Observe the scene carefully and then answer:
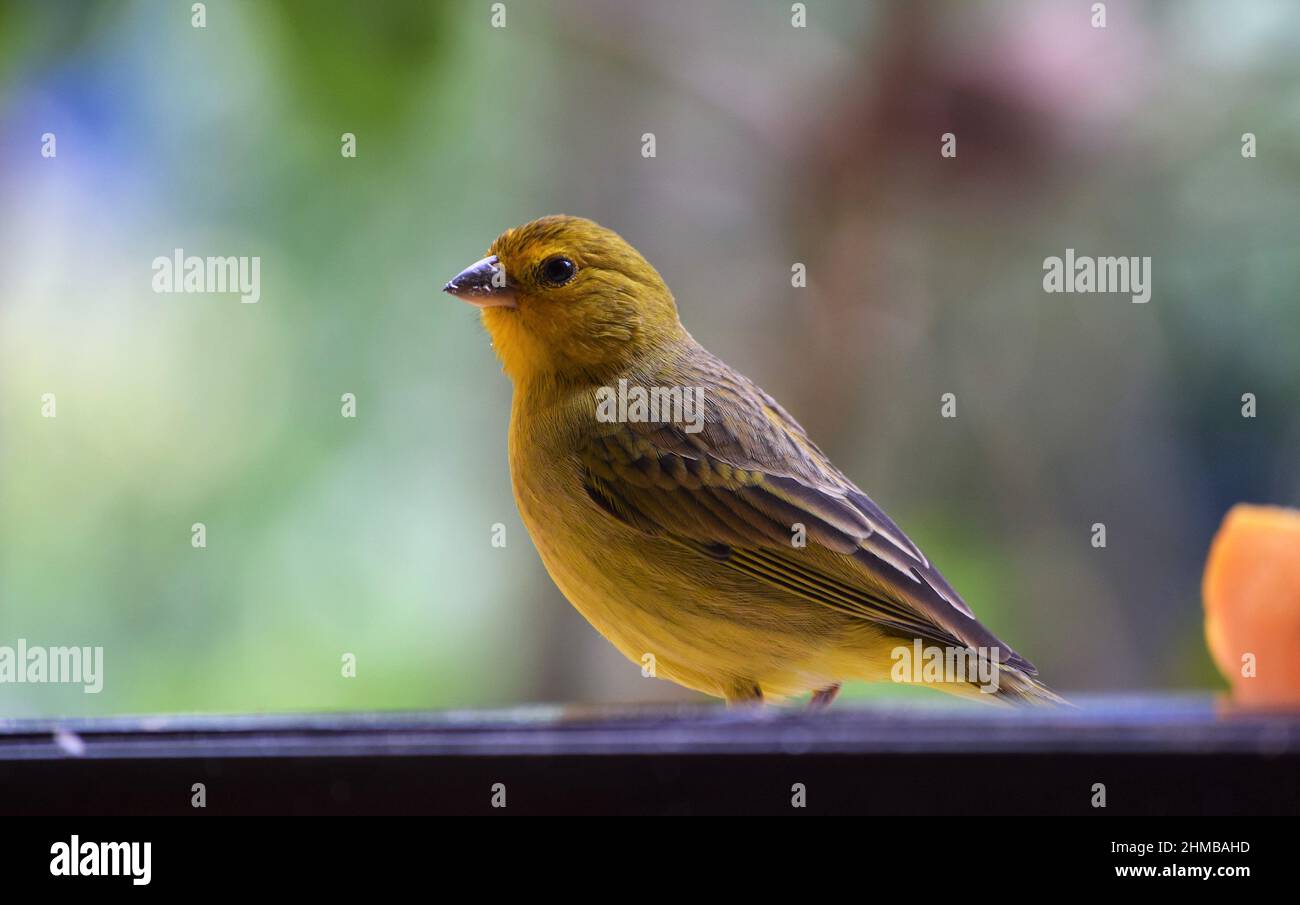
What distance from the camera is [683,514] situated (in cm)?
200

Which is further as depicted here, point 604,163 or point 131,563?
point 604,163

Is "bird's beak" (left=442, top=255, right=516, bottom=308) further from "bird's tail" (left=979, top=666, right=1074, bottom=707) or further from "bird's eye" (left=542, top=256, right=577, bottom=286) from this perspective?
"bird's tail" (left=979, top=666, right=1074, bottom=707)

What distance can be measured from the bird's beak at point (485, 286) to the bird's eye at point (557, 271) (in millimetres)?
59

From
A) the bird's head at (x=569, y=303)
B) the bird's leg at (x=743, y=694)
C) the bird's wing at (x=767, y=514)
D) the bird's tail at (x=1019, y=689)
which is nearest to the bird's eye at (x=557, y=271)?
the bird's head at (x=569, y=303)

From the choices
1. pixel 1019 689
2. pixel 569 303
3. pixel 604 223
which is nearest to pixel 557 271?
pixel 569 303

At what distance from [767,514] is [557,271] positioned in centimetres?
47

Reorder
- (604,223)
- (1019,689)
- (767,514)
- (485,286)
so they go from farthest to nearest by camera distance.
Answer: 1. (604,223)
2. (767,514)
3. (485,286)
4. (1019,689)

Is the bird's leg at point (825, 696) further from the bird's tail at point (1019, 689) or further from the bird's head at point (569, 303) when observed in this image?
the bird's head at point (569, 303)

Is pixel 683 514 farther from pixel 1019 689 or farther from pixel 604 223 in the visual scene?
pixel 604 223

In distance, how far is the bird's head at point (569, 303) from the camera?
2.00 m

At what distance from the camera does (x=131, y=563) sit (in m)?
2.97
